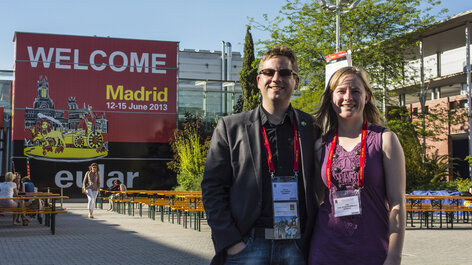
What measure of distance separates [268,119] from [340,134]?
1.34 ft

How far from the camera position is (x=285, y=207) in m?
3.19

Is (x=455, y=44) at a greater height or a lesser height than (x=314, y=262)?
greater

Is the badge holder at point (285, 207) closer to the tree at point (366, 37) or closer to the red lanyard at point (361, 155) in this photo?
the red lanyard at point (361, 155)

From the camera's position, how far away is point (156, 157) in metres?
34.3

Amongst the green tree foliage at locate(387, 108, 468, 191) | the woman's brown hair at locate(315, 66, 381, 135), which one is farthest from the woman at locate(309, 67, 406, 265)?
the green tree foliage at locate(387, 108, 468, 191)

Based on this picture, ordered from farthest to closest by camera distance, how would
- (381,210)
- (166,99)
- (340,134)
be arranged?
1. (166,99)
2. (340,134)
3. (381,210)

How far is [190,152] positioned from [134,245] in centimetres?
1845

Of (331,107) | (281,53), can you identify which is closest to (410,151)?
(331,107)

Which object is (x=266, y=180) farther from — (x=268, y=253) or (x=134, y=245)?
(x=134, y=245)

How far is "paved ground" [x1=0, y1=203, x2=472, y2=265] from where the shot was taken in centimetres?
966

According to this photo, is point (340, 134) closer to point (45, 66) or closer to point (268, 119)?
point (268, 119)

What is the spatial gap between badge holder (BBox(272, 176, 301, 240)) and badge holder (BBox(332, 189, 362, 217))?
22cm

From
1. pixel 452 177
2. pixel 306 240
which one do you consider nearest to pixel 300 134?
pixel 306 240

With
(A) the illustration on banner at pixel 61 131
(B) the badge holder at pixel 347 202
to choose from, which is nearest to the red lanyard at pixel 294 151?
(B) the badge holder at pixel 347 202
